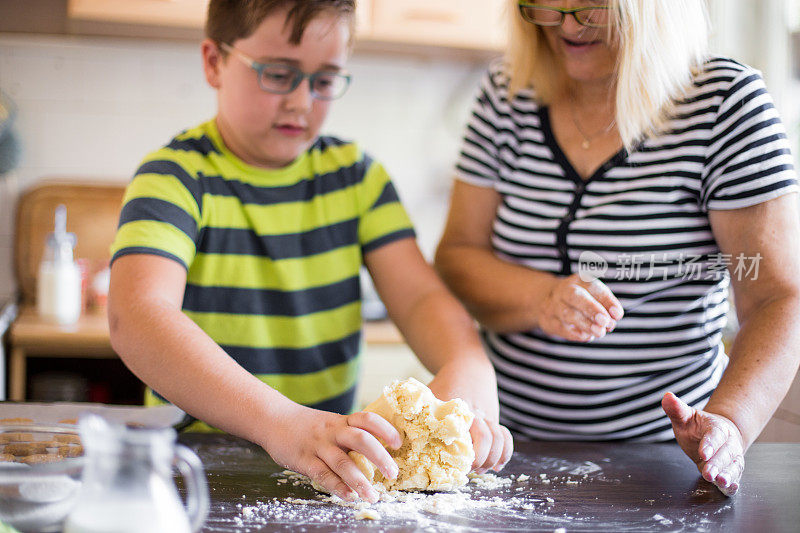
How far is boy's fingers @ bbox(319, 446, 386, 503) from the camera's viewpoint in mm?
745

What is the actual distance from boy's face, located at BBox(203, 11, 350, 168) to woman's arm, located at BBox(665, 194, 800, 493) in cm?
53

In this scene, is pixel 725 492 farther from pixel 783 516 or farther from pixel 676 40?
pixel 676 40

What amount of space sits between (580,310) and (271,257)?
426 mm

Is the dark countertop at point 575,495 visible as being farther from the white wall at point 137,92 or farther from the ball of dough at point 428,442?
the white wall at point 137,92

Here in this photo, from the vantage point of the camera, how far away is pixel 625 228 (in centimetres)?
106

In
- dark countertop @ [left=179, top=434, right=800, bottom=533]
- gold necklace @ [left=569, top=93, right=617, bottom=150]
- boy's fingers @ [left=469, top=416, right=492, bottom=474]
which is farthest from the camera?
gold necklace @ [left=569, top=93, right=617, bottom=150]

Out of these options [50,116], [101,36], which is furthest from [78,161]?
[101,36]

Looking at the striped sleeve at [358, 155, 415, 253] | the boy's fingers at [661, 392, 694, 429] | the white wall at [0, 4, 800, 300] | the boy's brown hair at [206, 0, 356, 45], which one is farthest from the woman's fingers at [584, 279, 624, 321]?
the white wall at [0, 4, 800, 300]

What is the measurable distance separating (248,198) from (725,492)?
0.68 m

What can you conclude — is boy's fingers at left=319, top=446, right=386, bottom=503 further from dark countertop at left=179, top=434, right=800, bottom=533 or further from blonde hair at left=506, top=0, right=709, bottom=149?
blonde hair at left=506, top=0, right=709, bottom=149

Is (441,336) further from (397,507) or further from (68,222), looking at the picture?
(68,222)

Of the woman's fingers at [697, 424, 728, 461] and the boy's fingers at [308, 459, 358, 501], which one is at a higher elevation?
the woman's fingers at [697, 424, 728, 461]

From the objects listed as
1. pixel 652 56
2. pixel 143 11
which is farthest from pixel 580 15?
pixel 143 11

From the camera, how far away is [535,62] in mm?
1150
